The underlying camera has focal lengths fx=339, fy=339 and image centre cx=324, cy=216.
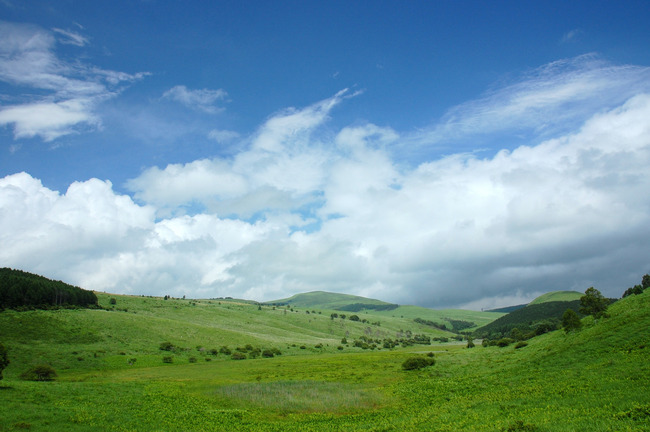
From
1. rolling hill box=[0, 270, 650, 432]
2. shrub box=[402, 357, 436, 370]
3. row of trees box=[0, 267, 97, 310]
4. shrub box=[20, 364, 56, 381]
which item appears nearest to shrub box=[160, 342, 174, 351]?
rolling hill box=[0, 270, 650, 432]

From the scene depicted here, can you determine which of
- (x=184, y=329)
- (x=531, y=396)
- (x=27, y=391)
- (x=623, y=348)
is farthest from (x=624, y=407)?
(x=184, y=329)

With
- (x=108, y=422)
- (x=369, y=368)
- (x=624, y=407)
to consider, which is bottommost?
(x=369, y=368)

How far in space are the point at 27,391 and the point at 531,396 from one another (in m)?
52.9

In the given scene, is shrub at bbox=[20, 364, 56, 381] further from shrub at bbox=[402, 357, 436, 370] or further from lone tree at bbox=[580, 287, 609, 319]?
lone tree at bbox=[580, 287, 609, 319]

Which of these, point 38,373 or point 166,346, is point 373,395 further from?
point 166,346

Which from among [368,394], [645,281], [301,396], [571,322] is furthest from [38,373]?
[645,281]

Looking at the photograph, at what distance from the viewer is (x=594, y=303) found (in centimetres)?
5928

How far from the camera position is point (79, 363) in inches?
2926

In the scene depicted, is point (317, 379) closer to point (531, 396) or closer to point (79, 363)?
point (531, 396)

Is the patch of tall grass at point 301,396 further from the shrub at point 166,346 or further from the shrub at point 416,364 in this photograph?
the shrub at point 166,346

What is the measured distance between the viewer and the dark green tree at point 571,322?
190ft

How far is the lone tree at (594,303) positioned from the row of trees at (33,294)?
514 feet

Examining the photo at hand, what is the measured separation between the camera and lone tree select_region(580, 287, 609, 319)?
5888 cm

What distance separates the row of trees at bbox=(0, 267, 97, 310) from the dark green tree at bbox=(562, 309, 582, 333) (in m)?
153
